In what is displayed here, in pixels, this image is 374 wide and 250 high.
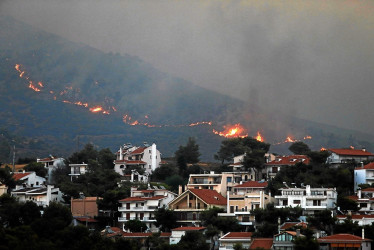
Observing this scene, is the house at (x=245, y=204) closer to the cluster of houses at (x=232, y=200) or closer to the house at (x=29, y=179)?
the cluster of houses at (x=232, y=200)

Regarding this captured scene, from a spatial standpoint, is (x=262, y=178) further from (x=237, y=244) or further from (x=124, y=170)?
(x=237, y=244)

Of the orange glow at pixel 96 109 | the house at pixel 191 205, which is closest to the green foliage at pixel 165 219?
the house at pixel 191 205

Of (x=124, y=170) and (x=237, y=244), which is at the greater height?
(x=124, y=170)

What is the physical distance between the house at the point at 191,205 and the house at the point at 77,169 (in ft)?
64.2

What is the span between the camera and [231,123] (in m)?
135

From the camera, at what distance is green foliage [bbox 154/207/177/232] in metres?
70.6

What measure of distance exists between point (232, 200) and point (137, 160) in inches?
988

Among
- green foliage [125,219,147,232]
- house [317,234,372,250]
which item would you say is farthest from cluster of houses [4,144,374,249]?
green foliage [125,219,147,232]

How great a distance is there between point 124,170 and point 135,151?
5967 millimetres

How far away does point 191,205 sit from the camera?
73688 mm

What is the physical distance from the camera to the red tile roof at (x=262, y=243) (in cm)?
5989

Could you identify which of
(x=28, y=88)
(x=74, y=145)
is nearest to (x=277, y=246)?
(x=74, y=145)

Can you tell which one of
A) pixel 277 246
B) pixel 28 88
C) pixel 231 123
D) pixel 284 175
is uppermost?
pixel 28 88

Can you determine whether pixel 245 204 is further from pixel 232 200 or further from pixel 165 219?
pixel 165 219
